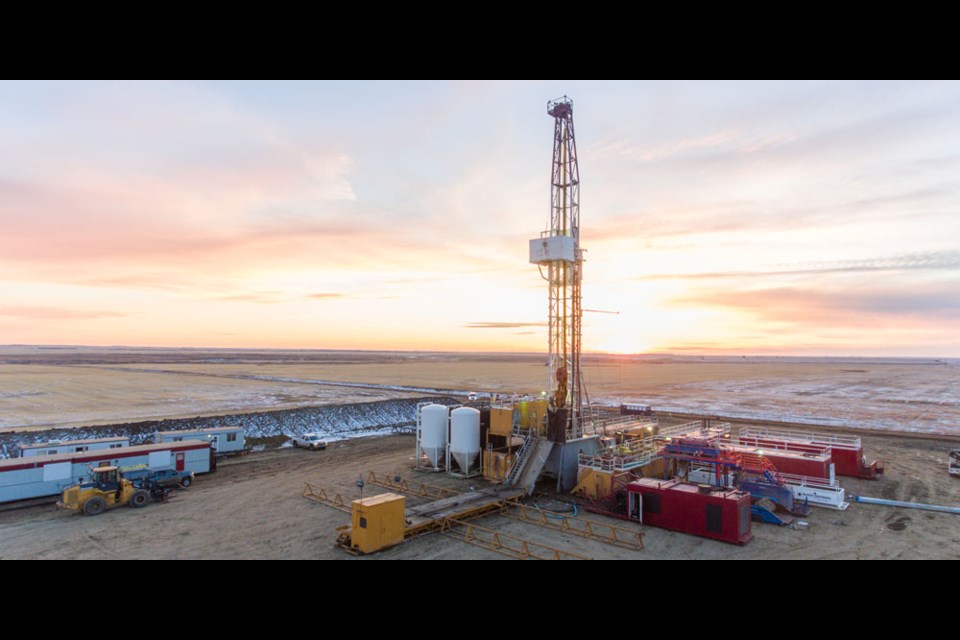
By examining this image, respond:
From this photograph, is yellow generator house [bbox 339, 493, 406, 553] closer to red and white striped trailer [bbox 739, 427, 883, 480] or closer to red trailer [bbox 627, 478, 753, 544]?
red trailer [bbox 627, 478, 753, 544]

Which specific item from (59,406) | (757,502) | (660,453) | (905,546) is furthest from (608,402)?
(59,406)

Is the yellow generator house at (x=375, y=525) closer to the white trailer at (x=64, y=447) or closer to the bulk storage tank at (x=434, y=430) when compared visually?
the bulk storage tank at (x=434, y=430)

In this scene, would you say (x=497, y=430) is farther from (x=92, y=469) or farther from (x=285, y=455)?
(x=92, y=469)

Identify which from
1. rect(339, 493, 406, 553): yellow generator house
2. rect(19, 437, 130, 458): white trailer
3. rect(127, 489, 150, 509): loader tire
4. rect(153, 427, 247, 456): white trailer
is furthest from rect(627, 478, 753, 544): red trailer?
rect(19, 437, 130, 458): white trailer

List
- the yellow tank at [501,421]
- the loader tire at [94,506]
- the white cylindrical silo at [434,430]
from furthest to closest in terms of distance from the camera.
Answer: the white cylindrical silo at [434,430] → the yellow tank at [501,421] → the loader tire at [94,506]

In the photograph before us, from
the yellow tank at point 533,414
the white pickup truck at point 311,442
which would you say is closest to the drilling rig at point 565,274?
the yellow tank at point 533,414
